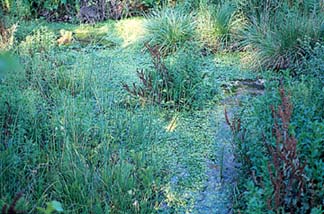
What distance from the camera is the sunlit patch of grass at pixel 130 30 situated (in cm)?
489

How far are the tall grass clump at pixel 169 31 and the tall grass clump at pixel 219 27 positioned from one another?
0.13 metres

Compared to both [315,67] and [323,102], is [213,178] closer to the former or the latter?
[323,102]

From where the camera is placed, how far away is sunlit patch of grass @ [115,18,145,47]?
4.89 metres

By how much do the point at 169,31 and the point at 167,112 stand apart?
1.49 meters

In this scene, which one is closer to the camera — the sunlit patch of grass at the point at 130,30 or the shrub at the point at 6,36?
the shrub at the point at 6,36

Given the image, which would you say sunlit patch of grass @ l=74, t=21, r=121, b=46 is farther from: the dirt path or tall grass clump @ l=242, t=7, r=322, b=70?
the dirt path

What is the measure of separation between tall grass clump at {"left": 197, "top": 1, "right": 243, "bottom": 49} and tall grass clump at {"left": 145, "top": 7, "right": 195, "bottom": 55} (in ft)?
0.43

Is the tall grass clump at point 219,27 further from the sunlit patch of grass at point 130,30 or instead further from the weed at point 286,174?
the weed at point 286,174

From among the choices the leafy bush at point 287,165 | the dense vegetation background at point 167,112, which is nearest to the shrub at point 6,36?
the dense vegetation background at point 167,112

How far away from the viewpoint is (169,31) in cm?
456

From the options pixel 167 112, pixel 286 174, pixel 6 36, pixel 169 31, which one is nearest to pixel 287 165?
pixel 286 174

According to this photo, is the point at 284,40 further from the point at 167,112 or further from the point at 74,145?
the point at 74,145

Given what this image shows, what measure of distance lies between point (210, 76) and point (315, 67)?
97 cm

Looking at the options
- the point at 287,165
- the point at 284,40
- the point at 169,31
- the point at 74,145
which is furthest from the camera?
the point at 169,31
